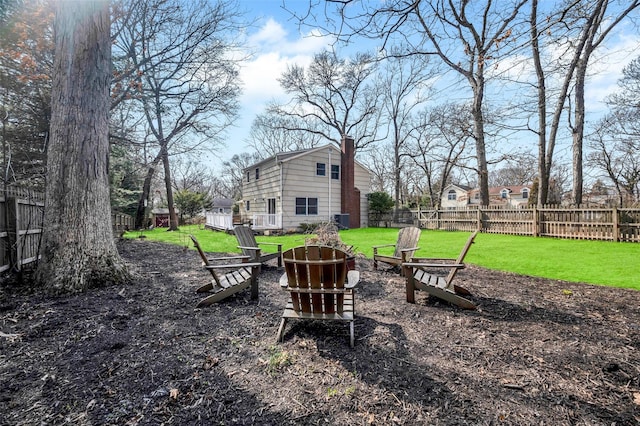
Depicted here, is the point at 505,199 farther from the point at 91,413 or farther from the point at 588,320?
the point at 91,413

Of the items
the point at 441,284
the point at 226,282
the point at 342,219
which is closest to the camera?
the point at 441,284

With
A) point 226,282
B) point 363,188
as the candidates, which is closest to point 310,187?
point 363,188

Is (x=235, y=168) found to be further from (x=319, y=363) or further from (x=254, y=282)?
(x=319, y=363)

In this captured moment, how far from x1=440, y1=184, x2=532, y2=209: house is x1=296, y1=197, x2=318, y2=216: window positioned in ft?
95.1

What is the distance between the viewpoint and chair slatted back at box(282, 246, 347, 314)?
2.87 m

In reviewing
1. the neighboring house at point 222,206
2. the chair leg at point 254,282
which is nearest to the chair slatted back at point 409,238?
the chair leg at point 254,282

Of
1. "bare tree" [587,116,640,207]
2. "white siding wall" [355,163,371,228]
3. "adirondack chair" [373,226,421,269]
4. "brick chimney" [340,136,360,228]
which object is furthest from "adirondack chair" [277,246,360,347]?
"bare tree" [587,116,640,207]

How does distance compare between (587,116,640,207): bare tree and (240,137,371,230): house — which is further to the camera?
(587,116,640,207): bare tree

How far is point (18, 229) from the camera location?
486cm

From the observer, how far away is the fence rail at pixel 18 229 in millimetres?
4711

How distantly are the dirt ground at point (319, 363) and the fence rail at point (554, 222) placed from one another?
969cm

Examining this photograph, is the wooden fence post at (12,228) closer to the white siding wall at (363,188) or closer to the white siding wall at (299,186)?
the white siding wall at (299,186)

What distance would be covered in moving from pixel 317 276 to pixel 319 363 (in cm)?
79

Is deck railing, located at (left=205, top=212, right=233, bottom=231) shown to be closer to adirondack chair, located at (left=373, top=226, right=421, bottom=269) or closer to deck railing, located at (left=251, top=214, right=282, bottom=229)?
deck railing, located at (left=251, top=214, right=282, bottom=229)
